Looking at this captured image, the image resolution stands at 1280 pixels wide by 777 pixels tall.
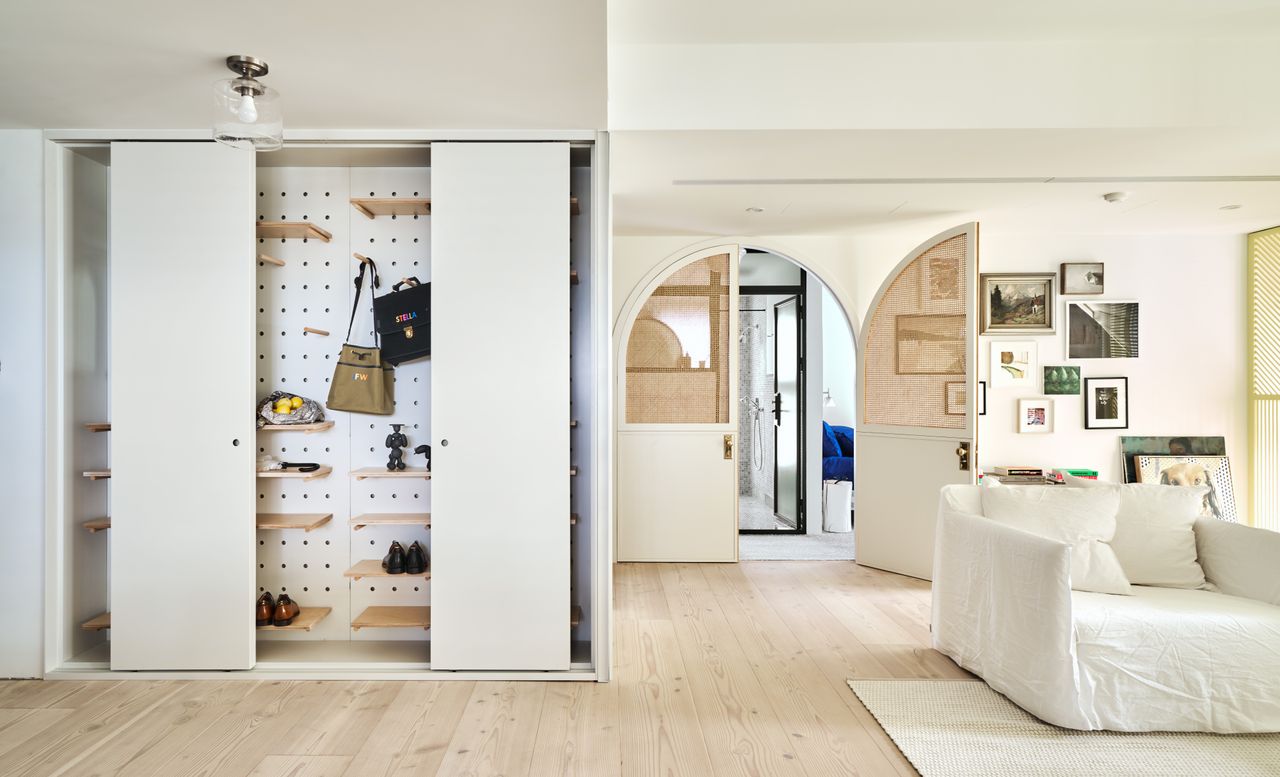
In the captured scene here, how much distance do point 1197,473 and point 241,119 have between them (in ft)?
19.0

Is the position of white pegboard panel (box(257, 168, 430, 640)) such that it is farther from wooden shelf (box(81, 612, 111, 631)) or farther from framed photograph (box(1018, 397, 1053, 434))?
framed photograph (box(1018, 397, 1053, 434))

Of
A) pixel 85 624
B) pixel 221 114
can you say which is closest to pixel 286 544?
pixel 85 624

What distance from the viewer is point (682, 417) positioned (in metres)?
5.11

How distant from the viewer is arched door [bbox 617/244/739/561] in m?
5.07

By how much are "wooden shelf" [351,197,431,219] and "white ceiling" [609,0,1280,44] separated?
1.09 metres

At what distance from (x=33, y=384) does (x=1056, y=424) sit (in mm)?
5708

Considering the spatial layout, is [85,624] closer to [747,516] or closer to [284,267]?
[284,267]

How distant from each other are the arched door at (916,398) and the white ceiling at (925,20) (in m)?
1.35

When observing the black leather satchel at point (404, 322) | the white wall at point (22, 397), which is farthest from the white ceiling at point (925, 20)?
the white wall at point (22, 397)

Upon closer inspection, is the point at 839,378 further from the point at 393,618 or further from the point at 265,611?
the point at 265,611

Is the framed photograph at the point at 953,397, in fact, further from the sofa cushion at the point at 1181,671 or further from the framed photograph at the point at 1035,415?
the sofa cushion at the point at 1181,671

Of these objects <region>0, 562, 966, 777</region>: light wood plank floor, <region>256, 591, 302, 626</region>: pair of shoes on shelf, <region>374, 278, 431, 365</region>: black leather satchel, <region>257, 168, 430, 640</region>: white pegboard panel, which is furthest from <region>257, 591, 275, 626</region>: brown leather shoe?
<region>374, 278, 431, 365</region>: black leather satchel

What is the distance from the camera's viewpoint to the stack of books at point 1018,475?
4746 mm

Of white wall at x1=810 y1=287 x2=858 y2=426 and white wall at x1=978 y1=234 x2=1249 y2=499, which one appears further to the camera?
white wall at x1=810 y1=287 x2=858 y2=426
